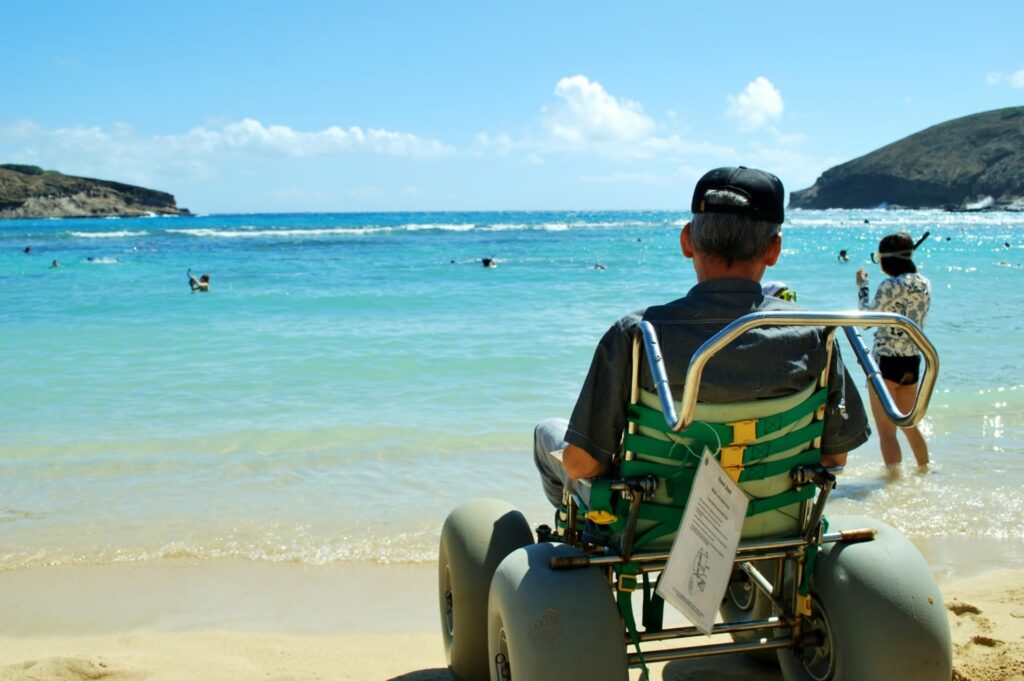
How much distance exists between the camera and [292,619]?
13.1 ft

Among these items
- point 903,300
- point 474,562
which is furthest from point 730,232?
point 903,300

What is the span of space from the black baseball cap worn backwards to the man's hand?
2.18ft

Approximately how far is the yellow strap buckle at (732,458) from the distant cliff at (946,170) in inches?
4193

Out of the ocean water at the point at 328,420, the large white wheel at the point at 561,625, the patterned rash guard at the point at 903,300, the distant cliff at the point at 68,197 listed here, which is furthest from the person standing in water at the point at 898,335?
the distant cliff at the point at 68,197

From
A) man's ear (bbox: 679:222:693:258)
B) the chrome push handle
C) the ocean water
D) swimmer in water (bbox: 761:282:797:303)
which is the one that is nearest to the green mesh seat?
the chrome push handle

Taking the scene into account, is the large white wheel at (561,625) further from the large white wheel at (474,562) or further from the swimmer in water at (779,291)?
the swimmer in water at (779,291)

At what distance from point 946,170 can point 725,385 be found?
4498 inches

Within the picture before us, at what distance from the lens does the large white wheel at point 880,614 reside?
2.30 meters

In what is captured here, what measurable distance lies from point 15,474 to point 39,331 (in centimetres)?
830

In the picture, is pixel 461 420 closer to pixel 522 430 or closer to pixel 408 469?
pixel 522 430

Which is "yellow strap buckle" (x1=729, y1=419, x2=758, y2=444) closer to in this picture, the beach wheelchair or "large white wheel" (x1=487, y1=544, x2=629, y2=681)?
the beach wheelchair

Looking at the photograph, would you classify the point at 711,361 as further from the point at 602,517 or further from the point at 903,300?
the point at 903,300

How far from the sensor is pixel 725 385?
2.18 meters

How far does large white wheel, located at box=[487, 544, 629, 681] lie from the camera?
2.15 metres
